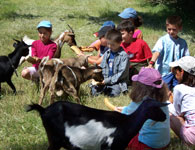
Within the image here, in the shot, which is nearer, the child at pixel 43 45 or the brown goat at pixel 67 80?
the brown goat at pixel 67 80

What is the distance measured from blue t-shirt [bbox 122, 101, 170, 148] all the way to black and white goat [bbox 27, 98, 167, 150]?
477 millimetres

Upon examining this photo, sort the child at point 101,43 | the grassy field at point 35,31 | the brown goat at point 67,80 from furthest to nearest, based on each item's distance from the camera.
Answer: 1. the child at point 101,43
2. the brown goat at point 67,80
3. the grassy field at point 35,31

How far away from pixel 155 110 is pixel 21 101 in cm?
315

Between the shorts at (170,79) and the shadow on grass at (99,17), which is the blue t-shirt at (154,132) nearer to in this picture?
the shorts at (170,79)

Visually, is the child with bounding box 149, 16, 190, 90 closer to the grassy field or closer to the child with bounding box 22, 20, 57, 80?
the grassy field

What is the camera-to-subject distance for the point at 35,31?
36.9ft

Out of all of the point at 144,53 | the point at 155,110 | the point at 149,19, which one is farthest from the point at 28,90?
the point at 149,19

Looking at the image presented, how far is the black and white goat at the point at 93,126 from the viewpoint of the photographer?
282 centimetres

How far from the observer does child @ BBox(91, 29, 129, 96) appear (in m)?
5.56

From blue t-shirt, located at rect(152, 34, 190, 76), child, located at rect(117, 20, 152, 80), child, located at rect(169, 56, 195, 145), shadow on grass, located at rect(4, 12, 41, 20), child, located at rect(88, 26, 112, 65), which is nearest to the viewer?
child, located at rect(169, 56, 195, 145)

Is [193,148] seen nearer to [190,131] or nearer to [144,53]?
[190,131]

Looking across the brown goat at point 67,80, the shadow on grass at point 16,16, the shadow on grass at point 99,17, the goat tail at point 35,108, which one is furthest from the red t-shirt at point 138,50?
the shadow on grass at point 16,16

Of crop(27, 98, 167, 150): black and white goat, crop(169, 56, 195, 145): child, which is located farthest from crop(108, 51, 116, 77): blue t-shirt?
crop(27, 98, 167, 150): black and white goat

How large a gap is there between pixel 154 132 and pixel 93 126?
2.88ft
